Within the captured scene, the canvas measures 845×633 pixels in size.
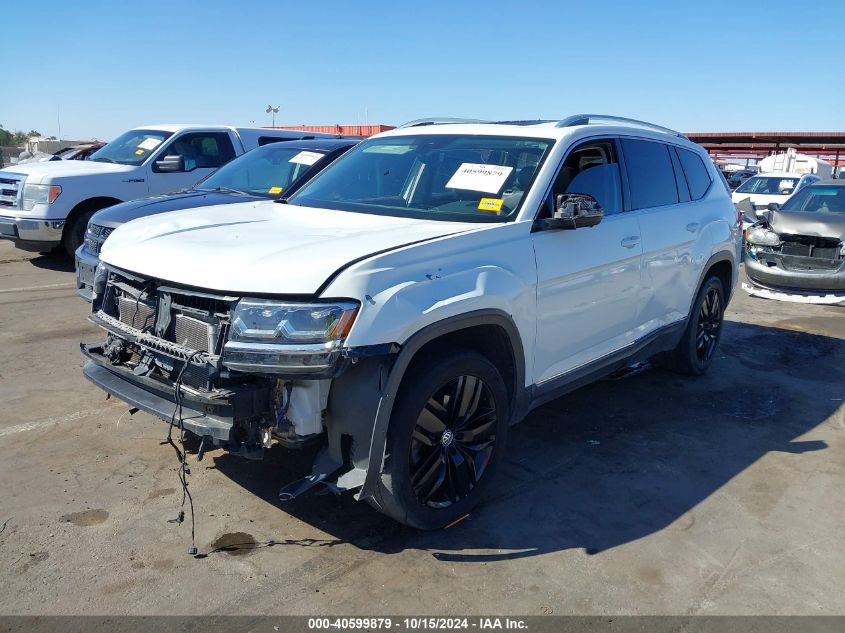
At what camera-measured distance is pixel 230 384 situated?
3.10m

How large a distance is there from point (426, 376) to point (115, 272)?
1750mm

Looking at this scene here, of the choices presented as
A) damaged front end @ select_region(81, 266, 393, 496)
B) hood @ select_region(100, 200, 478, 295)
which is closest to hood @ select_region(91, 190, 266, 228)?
hood @ select_region(100, 200, 478, 295)

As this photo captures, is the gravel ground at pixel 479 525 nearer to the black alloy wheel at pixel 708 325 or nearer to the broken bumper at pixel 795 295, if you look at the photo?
the black alloy wheel at pixel 708 325

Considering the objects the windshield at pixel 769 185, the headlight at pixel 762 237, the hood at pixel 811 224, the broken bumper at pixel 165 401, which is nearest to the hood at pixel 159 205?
the broken bumper at pixel 165 401

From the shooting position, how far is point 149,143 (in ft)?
34.9

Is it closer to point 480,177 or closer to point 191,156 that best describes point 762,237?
point 480,177

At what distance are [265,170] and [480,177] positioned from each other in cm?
461

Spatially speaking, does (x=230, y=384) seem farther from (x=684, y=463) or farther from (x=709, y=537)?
(x=684, y=463)

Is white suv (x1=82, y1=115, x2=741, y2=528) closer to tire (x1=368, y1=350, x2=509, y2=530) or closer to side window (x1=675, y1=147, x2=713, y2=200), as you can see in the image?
tire (x1=368, y1=350, x2=509, y2=530)

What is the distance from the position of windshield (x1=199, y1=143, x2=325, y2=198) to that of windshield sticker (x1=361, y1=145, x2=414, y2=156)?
9.71 feet

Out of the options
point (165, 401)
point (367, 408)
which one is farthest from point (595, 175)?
point (165, 401)

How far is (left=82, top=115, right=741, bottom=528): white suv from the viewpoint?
304 cm

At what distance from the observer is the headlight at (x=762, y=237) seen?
9133 millimetres

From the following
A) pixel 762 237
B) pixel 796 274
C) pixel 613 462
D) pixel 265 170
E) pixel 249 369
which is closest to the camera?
pixel 249 369
